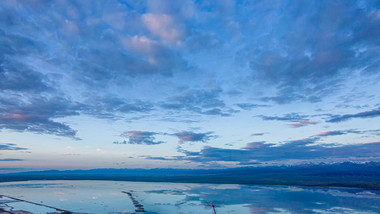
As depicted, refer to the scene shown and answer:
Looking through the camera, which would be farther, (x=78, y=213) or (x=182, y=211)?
(x=182, y=211)

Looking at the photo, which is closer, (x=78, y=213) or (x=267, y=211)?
(x=78, y=213)

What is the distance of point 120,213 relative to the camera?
39.5 m

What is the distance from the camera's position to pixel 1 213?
37156mm

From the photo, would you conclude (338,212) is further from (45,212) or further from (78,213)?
(45,212)

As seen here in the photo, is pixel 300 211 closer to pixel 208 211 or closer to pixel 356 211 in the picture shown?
pixel 356 211

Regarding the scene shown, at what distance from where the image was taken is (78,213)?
127 feet

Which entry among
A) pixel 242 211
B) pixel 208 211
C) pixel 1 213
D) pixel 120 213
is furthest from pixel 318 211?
pixel 1 213

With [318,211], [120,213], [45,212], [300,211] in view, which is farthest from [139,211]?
[318,211]

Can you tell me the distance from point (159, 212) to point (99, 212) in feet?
34.0

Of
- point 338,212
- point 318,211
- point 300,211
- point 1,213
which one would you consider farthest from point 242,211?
point 1,213

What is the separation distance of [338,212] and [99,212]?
4184 cm

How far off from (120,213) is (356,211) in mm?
42014

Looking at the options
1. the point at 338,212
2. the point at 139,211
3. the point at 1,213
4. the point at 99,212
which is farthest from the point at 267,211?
the point at 1,213

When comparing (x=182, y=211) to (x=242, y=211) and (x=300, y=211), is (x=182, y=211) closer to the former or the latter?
(x=242, y=211)
